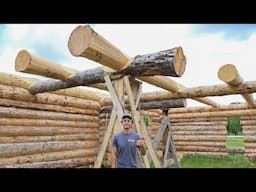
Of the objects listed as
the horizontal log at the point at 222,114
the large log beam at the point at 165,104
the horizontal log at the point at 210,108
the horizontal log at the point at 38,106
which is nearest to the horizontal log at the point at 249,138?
the horizontal log at the point at 222,114

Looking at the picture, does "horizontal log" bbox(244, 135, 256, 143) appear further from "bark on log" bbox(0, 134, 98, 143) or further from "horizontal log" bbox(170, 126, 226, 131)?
"bark on log" bbox(0, 134, 98, 143)

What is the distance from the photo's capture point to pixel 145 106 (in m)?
9.11

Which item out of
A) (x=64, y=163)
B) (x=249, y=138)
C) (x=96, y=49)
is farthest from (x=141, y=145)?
(x=249, y=138)

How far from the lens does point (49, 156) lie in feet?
27.5

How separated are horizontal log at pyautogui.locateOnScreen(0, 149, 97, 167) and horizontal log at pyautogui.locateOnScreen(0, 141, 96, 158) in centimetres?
10

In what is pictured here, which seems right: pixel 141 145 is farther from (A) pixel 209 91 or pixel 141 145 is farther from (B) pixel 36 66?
(A) pixel 209 91

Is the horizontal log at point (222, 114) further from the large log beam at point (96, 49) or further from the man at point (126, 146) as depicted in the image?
the man at point (126, 146)

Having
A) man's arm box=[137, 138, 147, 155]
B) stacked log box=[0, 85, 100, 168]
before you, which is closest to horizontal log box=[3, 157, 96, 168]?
stacked log box=[0, 85, 100, 168]

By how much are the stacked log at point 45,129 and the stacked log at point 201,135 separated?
4959mm

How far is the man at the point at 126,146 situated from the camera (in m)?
4.44

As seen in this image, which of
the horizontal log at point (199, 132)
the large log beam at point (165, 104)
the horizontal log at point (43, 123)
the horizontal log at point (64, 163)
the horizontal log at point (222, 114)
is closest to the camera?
the horizontal log at point (43, 123)

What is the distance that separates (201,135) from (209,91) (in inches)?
273
